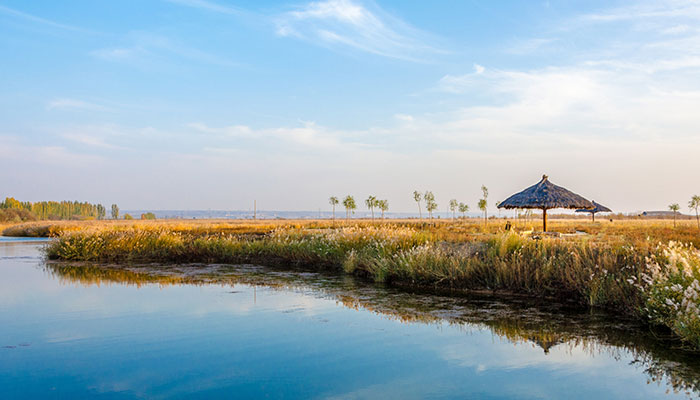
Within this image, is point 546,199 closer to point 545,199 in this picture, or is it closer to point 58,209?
Answer: point 545,199

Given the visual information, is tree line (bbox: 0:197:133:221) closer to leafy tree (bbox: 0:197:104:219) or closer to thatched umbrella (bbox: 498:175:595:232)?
leafy tree (bbox: 0:197:104:219)

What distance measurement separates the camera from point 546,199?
21.1m

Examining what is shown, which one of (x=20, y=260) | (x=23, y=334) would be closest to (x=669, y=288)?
(x=23, y=334)

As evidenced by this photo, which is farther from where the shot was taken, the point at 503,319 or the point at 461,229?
the point at 461,229

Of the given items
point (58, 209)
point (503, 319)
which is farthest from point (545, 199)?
point (58, 209)

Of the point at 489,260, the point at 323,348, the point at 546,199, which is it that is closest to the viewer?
the point at 323,348

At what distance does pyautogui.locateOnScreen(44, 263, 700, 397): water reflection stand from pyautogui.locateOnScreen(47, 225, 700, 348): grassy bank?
0.46 meters

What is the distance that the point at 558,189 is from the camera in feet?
72.6

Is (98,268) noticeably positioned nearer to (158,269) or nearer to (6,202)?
(158,269)

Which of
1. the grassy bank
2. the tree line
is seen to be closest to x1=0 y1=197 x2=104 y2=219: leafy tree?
the tree line

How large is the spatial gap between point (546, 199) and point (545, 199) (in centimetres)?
4

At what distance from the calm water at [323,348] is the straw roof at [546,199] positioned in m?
12.4

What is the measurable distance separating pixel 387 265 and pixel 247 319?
483 cm

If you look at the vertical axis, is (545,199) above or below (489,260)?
above
